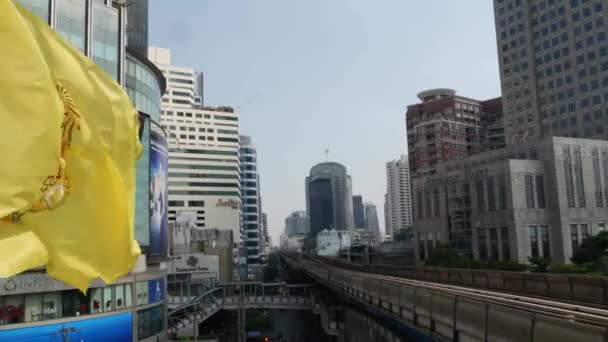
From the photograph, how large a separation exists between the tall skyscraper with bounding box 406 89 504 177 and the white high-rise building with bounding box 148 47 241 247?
4382 centimetres

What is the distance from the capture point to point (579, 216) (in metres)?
78.6

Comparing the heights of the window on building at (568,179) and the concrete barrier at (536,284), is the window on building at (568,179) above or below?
above

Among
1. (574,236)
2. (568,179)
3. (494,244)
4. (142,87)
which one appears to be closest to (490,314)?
(142,87)

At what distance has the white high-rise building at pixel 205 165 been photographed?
132 meters

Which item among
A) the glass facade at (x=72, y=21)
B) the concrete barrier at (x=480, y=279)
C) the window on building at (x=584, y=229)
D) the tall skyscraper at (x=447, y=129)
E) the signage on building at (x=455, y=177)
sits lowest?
the concrete barrier at (x=480, y=279)

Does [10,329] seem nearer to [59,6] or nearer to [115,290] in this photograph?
[115,290]

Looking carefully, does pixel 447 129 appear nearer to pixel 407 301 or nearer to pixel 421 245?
pixel 421 245

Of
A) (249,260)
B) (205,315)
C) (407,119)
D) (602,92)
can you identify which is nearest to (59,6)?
(205,315)

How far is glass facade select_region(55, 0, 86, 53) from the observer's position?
128 ft

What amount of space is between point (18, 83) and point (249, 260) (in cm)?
15573

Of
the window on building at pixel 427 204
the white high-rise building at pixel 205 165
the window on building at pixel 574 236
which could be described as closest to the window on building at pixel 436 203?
the window on building at pixel 427 204

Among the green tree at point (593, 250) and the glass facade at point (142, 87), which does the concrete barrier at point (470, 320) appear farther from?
the green tree at point (593, 250)

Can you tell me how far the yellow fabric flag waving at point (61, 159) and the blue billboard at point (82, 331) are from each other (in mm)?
28226

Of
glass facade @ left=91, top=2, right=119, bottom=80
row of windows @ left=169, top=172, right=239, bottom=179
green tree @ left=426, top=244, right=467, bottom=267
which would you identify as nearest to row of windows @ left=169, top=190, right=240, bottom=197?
row of windows @ left=169, top=172, right=239, bottom=179
